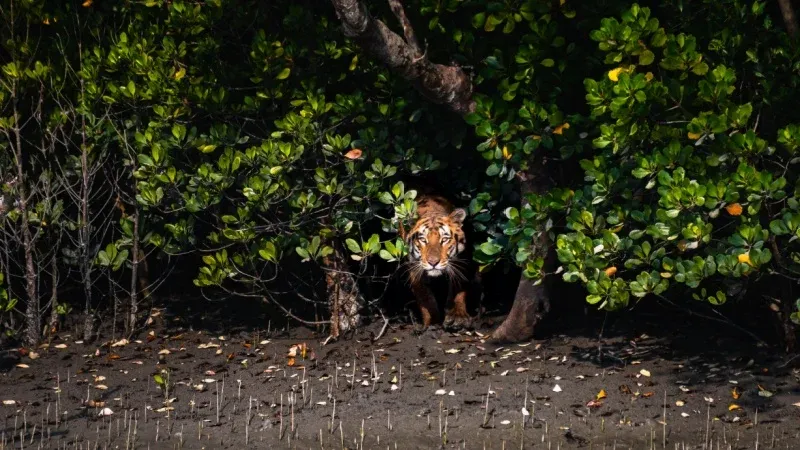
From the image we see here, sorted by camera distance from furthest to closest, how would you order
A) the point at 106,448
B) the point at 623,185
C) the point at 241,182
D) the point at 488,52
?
the point at 241,182, the point at 488,52, the point at 623,185, the point at 106,448

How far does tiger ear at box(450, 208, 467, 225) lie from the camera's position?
39.7 ft

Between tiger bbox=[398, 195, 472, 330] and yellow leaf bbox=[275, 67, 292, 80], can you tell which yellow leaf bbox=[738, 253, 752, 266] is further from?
yellow leaf bbox=[275, 67, 292, 80]

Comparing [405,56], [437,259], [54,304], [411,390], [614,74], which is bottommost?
[411,390]

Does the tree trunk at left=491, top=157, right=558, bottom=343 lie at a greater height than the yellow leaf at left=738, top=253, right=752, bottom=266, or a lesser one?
lesser

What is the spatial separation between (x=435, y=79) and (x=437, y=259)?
7.13ft

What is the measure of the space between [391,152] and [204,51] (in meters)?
1.90

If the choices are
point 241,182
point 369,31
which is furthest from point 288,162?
point 369,31

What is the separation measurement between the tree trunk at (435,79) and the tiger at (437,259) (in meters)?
0.68

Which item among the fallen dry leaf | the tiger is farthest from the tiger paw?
the fallen dry leaf

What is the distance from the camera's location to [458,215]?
12141mm

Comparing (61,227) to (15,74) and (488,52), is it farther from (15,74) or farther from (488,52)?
(488,52)

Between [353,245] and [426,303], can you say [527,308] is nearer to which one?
[426,303]

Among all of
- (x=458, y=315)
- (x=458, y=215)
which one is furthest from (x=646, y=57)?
(x=458, y=315)

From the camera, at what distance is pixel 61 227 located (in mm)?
12211
